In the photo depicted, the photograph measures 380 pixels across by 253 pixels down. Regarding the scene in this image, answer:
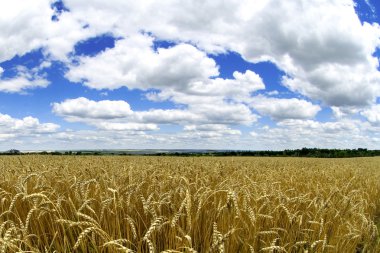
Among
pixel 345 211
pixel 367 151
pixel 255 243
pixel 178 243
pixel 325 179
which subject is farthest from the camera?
pixel 367 151

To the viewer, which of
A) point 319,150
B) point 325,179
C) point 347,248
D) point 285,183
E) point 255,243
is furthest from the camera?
point 319,150

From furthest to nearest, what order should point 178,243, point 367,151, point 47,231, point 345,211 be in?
point 367,151 → point 345,211 → point 47,231 → point 178,243

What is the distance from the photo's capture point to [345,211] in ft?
17.8

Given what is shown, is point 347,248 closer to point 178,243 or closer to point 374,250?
point 374,250

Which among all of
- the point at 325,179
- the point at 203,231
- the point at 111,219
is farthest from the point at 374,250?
the point at 325,179

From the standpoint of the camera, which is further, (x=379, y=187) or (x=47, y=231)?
(x=379, y=187)

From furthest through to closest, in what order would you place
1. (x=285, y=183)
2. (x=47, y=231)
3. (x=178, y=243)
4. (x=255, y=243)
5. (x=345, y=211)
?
(x=285, y=183) < (x=345, y=211) < (x=47, y=231) < (x=255, y=243) < (x=178, y=243)

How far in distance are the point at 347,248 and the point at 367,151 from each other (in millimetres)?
82984

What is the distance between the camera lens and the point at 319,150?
7481cm

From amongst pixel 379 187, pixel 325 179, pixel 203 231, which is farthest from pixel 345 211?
pixel 379 187

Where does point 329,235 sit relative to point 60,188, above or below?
below

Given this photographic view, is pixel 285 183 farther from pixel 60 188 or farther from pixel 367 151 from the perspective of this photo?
pixel 367 151

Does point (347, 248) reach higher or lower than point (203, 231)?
lower

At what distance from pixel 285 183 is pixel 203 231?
4.91m
